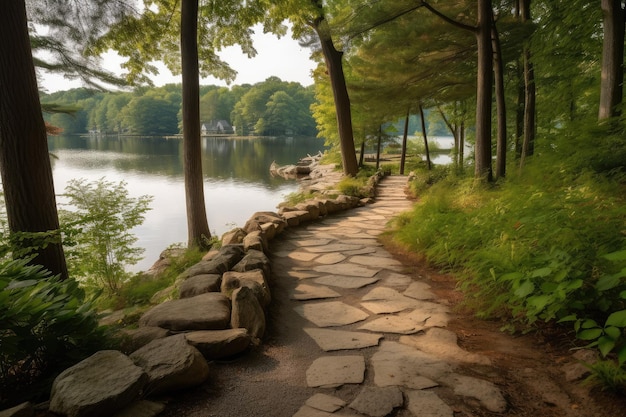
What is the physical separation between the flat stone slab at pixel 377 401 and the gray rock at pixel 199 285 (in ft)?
5.28

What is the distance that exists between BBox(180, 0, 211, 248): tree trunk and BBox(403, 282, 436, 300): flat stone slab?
4.69 meters

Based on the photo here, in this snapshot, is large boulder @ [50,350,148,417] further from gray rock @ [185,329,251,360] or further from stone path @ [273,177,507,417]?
stone path @ [273,177,507,417]

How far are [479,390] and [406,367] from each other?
0.41 m

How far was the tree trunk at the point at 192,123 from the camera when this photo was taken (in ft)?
21.4

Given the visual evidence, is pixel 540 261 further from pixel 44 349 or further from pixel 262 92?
pixel 262 92

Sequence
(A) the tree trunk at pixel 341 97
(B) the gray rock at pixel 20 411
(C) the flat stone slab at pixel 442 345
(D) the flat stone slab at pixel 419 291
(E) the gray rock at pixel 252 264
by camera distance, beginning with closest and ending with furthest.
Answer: (B) the gray rock at pixel 20 411, (C) the flat stone slab at pixel 442 345, (D) the flat stone slab at pixel 419 291, (E) the gray rock at pixel 252 264, (A) the tree trunk at pixel 341 97

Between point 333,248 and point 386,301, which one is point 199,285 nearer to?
point 386,301

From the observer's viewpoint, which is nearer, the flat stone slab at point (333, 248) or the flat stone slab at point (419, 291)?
the flat stone slab at point (419, 291)

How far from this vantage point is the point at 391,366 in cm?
213

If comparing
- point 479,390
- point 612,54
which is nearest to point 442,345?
point 479,390

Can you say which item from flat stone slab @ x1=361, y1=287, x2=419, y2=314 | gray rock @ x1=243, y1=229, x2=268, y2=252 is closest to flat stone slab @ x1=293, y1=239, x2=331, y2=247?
gray rock @ x1=243, y1=229, x2=268, y2=252

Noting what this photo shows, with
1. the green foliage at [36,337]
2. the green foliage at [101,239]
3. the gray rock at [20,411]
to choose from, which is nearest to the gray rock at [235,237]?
the green foliage at [36,337]

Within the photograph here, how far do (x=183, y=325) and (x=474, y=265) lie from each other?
2603 millimetres

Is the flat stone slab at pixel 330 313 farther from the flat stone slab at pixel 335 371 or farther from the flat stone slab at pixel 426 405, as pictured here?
the flat stone slab at pixel 426 405
